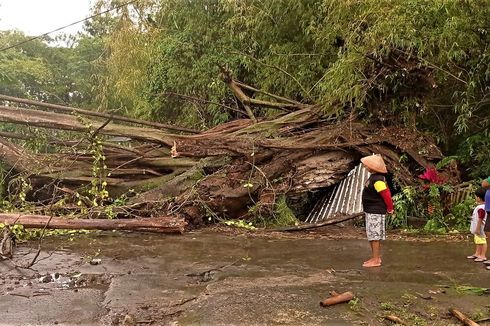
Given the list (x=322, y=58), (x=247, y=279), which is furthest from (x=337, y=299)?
(x=322, y=58)

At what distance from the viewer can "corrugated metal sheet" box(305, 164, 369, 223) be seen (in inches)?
311

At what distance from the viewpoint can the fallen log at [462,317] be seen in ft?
11.3

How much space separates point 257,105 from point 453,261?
5957 millimetres

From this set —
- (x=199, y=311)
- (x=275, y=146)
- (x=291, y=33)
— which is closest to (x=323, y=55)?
(x=291, y=33)

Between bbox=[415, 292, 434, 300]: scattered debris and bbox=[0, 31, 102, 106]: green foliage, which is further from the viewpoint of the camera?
bbox=[0, 31, 102, 106]: green foliage

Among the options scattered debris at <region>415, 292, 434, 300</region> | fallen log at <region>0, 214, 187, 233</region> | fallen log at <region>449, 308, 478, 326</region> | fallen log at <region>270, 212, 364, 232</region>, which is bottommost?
fallen log at <region>270, 212, 364, 232</region>

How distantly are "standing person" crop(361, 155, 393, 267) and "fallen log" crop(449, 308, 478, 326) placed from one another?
4.81ft

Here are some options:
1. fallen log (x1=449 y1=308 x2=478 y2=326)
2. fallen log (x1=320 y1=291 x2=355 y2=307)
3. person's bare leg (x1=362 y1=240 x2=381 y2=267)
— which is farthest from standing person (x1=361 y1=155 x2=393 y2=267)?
fallen log (x1=449 y1=308 x2=478 y2=326)

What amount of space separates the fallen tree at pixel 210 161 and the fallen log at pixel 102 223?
62 cm

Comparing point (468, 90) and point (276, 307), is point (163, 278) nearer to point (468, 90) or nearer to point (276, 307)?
point (276, 307)

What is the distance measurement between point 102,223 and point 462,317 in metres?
4.76

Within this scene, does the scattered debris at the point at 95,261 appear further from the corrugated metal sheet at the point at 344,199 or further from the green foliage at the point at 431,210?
the green foliage at the point at 431,210

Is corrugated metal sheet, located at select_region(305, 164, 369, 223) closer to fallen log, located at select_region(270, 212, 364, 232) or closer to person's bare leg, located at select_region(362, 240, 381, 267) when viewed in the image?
fallen log, located at select_region(270, 212, 364, 232)

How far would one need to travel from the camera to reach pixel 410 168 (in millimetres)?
8523
